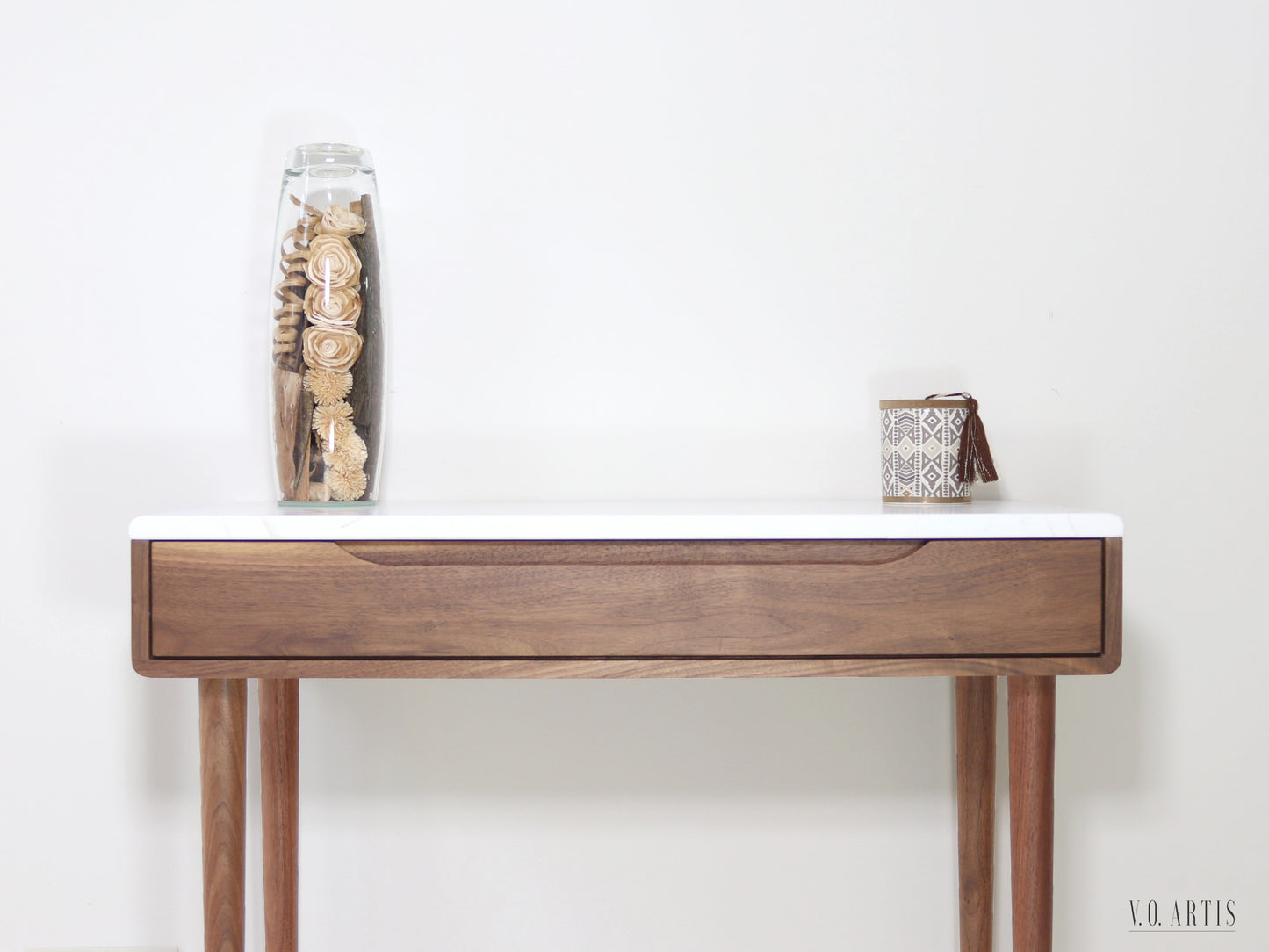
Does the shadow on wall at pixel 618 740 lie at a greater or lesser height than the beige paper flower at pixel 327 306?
lesser

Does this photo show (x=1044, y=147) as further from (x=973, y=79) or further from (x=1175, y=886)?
(x=1175, y=886)

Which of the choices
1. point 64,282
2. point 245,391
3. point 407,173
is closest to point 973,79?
point 407,173

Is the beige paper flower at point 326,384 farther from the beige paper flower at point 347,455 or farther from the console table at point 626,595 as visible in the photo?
the console table at point 626,595

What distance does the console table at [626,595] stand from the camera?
2.78 feet

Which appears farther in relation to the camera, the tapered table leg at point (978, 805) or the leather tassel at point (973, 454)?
the tapered table leg at point (978, 805)

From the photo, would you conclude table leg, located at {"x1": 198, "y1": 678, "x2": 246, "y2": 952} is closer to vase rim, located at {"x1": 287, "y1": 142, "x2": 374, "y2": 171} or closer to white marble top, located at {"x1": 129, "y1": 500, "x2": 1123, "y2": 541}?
white marble top, located at {"x1": 129, "y1": 500, "x2": 1123, "y2": 541}

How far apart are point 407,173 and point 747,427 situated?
0.52 metres

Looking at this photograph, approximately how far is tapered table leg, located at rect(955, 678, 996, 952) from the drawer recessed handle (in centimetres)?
42

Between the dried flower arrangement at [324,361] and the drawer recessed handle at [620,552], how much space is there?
183 mm

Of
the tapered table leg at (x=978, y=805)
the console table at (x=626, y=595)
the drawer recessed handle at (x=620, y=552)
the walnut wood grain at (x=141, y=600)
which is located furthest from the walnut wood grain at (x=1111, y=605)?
the walnut wood grain at (x=141, y=600)

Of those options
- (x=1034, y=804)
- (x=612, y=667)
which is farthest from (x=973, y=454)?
(x=612, y=667)

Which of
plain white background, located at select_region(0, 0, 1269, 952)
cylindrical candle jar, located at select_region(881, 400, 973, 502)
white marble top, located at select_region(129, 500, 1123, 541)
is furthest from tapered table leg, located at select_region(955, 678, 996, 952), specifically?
white marble top, located at select_region(129, 500, 1123, 541)

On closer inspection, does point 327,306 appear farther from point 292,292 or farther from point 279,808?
point 279,808

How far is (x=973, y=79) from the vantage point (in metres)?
1.23
